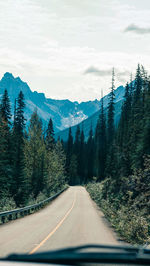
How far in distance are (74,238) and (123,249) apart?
8257 millimetres

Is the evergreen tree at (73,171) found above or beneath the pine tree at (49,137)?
beneath

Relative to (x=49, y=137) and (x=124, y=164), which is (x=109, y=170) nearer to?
(x=124, y=164)

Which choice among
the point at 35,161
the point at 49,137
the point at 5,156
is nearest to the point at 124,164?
the point at 5,156

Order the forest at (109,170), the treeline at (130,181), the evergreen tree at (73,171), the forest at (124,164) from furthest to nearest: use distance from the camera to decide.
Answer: the evergreen tree at (73,171) → the forest at (109,170) → the forest at (124,164) → the treeline at (130,181)

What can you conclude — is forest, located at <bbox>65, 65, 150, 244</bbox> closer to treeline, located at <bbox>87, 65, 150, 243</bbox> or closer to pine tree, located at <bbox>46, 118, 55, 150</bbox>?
treeline, located at <bbox>87, 65, 150, 243</bbox>

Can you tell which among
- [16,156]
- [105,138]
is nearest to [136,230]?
[16,156]

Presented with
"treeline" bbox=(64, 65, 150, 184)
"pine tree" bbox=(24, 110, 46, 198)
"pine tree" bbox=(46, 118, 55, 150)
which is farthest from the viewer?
"pine tree" bbox=(46, 118, 55, 150)

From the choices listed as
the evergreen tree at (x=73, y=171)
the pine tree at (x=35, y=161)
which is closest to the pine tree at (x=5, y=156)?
the pine tree at (x=35, y=161)

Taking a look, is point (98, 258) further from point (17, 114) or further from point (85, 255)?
point (17, 114)

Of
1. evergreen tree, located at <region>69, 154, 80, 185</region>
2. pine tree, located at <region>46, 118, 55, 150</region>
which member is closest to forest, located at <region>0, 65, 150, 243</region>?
pine tree, located at <region>46, 118, 55, 150</region>

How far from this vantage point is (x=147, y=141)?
28.5 metres

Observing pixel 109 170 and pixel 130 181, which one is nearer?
pixel 130 181

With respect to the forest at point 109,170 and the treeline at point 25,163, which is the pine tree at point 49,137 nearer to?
the forest at point 109,170

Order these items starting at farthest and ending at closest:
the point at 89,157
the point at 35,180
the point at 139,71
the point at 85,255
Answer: the point at 89,157 → the point at 139,71 → the point at 35,180 → the point at 85,255
